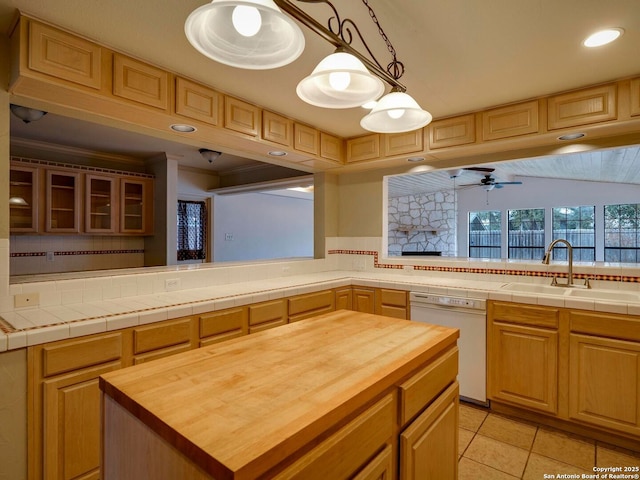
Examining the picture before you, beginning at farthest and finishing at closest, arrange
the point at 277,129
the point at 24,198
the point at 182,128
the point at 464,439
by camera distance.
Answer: the point at 24,198
the point at 277,129
the point at 182,128
the point at 464,439

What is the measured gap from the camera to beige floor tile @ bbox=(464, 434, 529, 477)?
1985mm

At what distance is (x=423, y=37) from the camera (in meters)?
1.88

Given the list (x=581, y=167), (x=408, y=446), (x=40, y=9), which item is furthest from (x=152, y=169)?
(x=581, y=167)

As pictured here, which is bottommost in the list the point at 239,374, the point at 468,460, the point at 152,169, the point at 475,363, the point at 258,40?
the point at 468,460

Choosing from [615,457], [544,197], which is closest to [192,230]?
[615,457]

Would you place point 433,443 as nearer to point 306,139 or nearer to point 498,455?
point 498,455

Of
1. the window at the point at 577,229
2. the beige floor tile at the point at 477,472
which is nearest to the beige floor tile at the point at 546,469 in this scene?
the beige floor tile at the point at 477,472

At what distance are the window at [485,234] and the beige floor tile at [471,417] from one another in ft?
22.3

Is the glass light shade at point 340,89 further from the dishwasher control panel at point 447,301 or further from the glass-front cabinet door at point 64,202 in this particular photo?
the glass-front cabinet door at point 64,202

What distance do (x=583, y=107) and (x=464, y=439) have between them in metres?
2.40

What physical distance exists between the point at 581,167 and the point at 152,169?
707cm

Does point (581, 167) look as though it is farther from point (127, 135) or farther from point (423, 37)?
point (127, 135)

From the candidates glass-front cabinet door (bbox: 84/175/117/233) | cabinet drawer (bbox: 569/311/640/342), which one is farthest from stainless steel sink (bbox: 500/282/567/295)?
glass-front cabinet door (bbox: 84/175/117/233)

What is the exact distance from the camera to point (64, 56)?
5.78 feet
